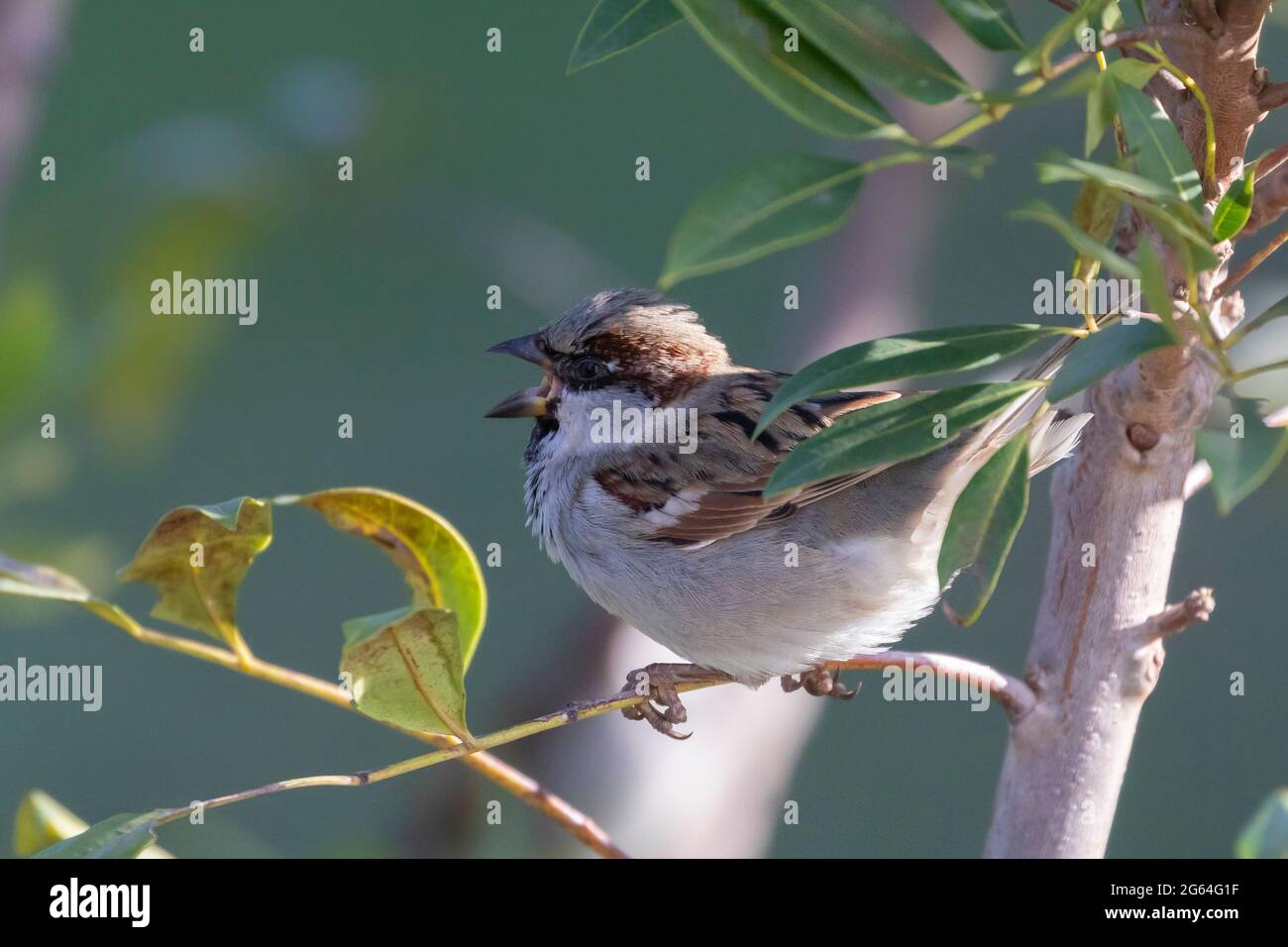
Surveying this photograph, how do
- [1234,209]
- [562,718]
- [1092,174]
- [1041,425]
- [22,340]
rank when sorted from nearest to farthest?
[1092,174]
[1234,209]
[562,718]
[1041,425]
[22,340]

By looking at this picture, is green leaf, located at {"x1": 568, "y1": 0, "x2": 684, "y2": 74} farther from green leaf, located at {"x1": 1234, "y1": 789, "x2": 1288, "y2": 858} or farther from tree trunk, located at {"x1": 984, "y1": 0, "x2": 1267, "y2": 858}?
green leaf, located at {"x1": 1234, "y1": 789, "x2": 1288, "y2": 858}

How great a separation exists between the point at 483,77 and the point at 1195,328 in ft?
24.5

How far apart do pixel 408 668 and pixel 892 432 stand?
20.8 inches

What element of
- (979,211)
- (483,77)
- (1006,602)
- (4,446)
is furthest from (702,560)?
(483,77)

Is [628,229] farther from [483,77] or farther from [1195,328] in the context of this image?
[1195,328]

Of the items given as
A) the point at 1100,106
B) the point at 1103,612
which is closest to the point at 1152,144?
the point at 1100,106

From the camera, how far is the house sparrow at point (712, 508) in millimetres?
2234

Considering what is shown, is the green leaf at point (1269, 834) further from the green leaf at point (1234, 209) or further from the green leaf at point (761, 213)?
the green leaf at point (761, 213)

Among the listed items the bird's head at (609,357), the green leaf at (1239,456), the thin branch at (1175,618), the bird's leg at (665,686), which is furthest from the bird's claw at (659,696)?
the green leaf at (1239,456)

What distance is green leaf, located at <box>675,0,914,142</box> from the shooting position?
1.08 m

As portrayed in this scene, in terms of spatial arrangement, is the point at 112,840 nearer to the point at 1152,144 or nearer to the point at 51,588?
the point at 51,588

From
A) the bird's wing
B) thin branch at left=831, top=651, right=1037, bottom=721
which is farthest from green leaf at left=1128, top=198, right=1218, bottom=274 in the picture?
the bird's wing

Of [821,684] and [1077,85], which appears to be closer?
[1077,85]

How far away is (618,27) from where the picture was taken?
126cm
